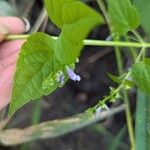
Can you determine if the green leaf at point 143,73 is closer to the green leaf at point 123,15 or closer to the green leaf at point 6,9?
the green leaf at point 123,15

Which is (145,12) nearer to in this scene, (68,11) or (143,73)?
(143,73)

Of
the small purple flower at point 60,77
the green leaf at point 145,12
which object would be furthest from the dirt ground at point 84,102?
the small purple flower at point 60,77

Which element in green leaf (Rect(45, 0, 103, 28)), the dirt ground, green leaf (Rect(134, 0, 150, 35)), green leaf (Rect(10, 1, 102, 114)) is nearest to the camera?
green leaf (Rect(45, 0, 103, 28))

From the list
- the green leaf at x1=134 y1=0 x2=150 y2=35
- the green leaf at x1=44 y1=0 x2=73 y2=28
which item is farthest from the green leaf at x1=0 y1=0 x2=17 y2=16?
the green leaf at x1=44 y1=0 x2=73 y2=28

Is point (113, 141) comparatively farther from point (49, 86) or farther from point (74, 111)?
point (49, 86)

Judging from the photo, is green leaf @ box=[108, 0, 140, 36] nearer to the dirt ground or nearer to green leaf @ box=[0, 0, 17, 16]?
green leaf @ box=[0, 0, 17, 16]

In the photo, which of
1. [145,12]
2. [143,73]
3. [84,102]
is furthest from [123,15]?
[84,102]
